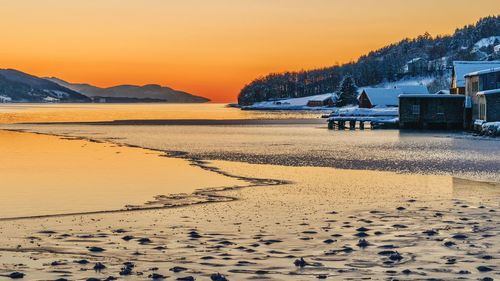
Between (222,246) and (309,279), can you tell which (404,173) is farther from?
(309,279)

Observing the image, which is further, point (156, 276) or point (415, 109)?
point (415, 109)

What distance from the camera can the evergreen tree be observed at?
15438 centimetres

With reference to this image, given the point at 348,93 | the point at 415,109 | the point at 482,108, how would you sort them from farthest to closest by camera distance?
the point at 348,93 < the point at 415,109 < the point at 482,108

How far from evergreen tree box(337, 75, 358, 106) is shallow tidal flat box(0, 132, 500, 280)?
135563 mm

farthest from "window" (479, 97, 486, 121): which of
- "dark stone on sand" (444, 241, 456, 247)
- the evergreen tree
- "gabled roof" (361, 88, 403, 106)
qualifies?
the evergreen tree

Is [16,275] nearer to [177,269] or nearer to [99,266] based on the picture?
[99,266]

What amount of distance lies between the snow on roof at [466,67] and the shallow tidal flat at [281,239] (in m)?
66.1

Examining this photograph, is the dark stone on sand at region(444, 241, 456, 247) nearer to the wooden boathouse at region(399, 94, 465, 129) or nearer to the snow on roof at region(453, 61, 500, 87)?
the wooden boathouse at region(399, 94, 465, 129)

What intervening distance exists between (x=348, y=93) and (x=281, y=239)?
145245 millimetres

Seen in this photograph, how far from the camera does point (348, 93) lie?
15562cm

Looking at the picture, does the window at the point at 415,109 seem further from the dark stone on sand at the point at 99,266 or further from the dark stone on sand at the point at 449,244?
the dark stone on sand at the point at 99,266

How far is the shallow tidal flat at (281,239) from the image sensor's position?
10070 mm

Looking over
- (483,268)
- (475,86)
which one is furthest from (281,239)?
(475,86)

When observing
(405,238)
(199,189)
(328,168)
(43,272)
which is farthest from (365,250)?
(328,168)
